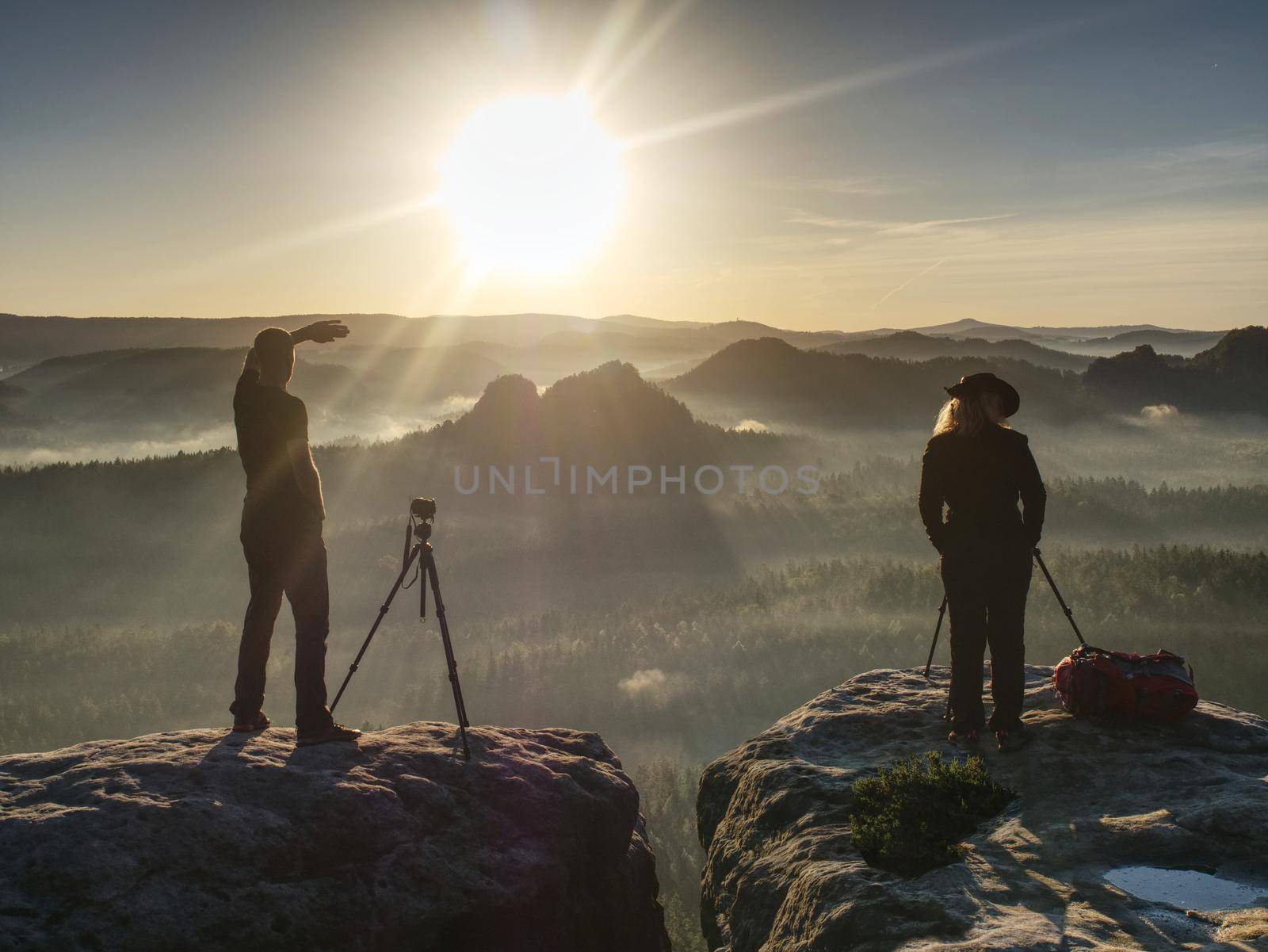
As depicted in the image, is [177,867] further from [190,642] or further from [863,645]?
[190,642]

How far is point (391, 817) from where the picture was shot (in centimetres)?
743

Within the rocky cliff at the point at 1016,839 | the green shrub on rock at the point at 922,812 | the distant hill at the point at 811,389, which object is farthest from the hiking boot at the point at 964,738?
the distant hill at the point at 811,389

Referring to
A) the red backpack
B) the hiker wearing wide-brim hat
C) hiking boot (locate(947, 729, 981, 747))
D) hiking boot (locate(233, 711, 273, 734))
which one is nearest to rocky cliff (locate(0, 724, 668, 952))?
hiking boot (locate(233, 711, 273, 734))

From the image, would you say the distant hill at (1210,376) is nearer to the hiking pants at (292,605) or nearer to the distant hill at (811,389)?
the distant hill at (811,389)

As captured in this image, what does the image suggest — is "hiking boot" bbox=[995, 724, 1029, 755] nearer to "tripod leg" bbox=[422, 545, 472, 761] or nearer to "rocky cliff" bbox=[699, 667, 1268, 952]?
"rocky cliff" bbox=[699, 667, 1268, 952]

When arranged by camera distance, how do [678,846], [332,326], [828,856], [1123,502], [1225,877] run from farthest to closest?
[1123,502], [678,846], [332,326], [828,856], [1225,877]

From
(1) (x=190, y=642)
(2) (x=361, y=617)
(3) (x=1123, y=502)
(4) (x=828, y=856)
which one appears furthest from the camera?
(3) (x=1123, y=502)

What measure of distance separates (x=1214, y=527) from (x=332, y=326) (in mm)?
119325

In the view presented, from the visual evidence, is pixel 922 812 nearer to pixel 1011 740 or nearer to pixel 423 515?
pixel 1011 740

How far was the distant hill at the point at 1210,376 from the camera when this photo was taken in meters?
157

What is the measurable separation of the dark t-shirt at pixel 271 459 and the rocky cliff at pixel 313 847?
6.99 ft

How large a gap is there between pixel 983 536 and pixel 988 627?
104 centimetres

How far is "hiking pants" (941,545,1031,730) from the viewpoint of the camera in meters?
9.20

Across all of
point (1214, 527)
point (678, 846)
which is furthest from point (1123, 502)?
point (678, 846)
